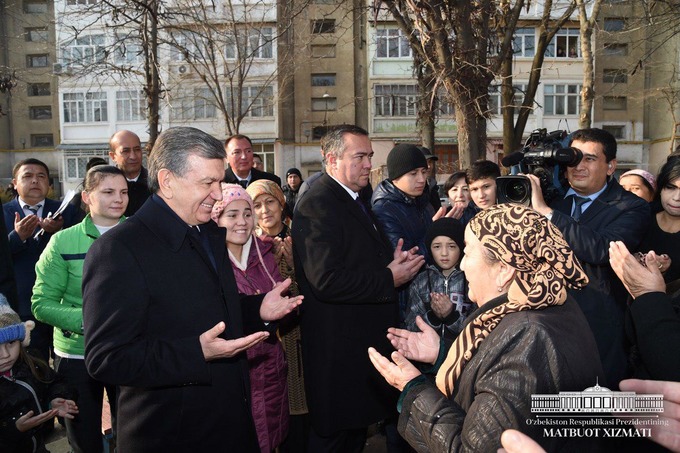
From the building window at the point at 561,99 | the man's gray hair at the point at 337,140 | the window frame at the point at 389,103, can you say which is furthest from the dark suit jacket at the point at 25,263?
the building window at the point at 561,99

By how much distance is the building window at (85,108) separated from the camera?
34438 millimetres

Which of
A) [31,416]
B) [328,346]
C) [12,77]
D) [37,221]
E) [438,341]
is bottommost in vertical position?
[31,416]

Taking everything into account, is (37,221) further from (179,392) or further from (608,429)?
(608,429)

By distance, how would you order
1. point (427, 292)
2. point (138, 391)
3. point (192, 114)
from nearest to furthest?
point (138, 391), point (427, 292), point (192, 114)

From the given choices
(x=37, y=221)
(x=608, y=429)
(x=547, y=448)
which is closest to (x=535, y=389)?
(x=547, y=448)

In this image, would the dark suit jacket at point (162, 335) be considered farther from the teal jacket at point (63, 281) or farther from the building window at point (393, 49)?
the building window at point (393, 49)

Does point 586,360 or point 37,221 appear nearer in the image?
point 586,360

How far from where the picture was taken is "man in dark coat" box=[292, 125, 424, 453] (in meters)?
3.46

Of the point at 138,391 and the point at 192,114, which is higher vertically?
the point at 192,114

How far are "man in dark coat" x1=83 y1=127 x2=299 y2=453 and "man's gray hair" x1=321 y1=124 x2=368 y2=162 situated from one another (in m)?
1.33

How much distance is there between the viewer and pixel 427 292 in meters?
4.17

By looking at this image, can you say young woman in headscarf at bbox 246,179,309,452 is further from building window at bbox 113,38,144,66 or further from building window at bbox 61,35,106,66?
building window at bbox 61,35,106,66

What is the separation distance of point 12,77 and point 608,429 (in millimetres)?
11518

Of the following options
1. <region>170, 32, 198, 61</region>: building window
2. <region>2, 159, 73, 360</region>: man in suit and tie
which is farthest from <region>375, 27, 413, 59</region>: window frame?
<region>2, 159, 73, 360</region>: man in suit and tie
